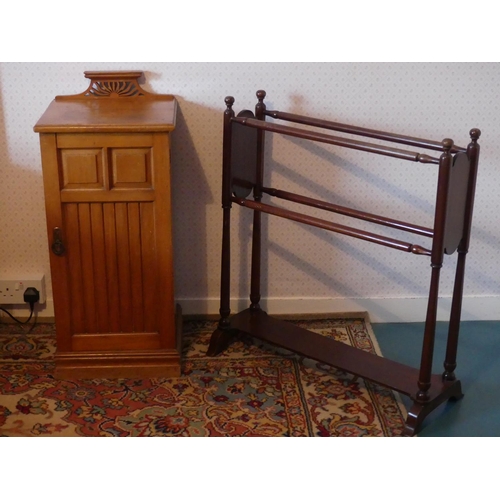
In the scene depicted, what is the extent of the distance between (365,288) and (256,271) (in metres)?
0.49

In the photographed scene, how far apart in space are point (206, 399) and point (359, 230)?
0.77m

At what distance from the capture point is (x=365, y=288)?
121 inches

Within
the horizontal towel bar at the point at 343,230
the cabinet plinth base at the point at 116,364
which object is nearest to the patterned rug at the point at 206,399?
the cabinet plinth base at the point at 116,364

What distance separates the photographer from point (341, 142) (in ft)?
7.34

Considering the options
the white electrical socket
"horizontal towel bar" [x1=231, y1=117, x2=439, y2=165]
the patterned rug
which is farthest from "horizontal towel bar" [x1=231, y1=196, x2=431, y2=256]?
the white electrical socket

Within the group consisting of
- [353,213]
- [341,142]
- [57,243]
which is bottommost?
[57,243]

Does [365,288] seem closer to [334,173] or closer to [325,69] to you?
[334,173]

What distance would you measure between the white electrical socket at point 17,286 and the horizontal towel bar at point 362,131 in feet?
3.70

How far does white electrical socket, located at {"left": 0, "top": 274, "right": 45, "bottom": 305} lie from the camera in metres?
2.94

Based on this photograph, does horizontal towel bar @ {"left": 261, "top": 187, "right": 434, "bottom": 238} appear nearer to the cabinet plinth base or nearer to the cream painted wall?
the cream painted wall

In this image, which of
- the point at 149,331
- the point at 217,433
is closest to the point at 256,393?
the point at 217,433

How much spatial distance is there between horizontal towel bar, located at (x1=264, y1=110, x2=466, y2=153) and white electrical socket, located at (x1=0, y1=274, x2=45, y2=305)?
1.13 metres

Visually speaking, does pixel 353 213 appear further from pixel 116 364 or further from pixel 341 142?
pixel 116 364

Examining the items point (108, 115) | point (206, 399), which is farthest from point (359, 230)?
point (108, 115)
